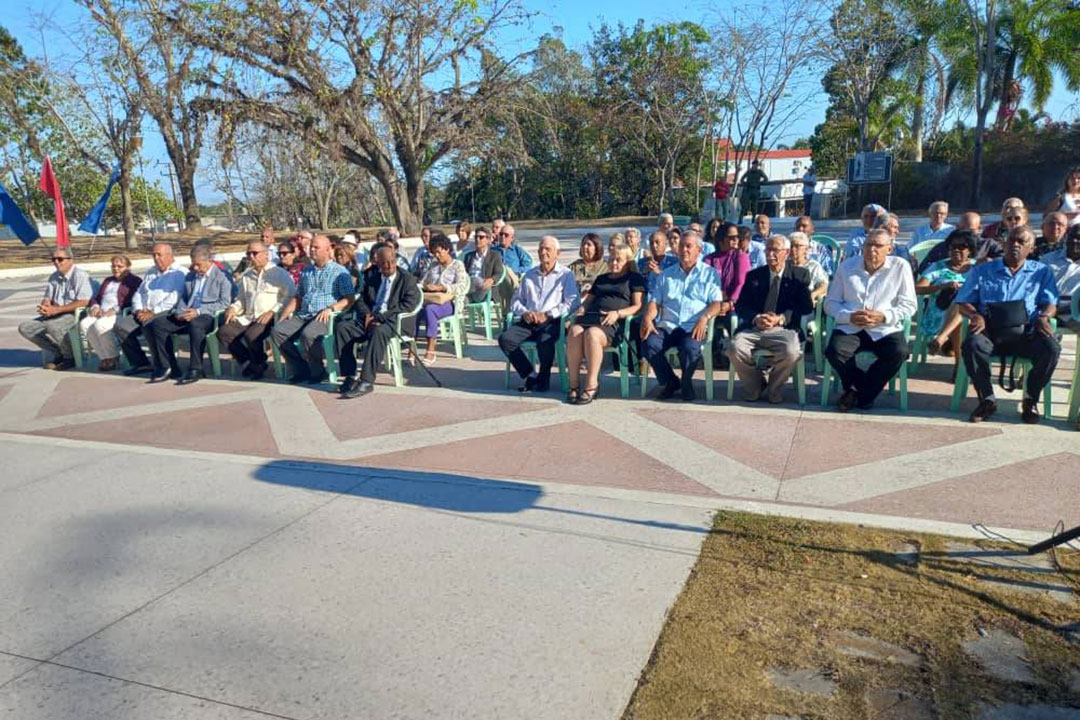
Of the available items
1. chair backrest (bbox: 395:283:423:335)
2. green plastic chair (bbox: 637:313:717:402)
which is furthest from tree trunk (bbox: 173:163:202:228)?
green plastic chair (bbox: 637:313:717:402)

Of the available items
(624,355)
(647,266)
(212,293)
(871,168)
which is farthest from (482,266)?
(871,168)

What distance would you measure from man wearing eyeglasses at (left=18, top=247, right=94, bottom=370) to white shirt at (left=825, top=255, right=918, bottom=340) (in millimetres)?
8122

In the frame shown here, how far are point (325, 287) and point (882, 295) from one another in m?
5.07

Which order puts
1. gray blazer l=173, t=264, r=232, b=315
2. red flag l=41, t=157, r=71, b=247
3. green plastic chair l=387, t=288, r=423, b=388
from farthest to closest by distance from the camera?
red flag l=41, t=157, r=71, b=247 → gray blazer l=173, t=264, r=232, b=315 → green plastic chair l=387, t=288, r=423, b=388

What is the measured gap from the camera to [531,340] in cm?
697

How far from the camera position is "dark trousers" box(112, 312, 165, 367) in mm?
8477

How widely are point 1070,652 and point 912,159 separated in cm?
3720

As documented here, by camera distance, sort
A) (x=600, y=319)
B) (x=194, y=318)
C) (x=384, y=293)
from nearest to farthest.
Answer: (x=600, y=319)
(x=384, y=293)
(x=194, y=318)

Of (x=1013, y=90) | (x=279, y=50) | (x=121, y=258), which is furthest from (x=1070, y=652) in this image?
(x=1013, y=90)

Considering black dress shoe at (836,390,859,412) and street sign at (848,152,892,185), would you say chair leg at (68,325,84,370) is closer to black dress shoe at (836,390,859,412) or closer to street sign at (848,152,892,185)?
black dress shoe at (836,390,859,412)

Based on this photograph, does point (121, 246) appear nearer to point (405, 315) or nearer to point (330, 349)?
point (330, 349)

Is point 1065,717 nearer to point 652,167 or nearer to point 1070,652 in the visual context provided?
point 1070,652

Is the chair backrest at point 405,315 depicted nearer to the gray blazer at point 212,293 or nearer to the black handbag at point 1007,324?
the gray blazer at point 212,293

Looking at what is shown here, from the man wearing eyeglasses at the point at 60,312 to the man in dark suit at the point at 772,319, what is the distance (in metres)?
7.35
